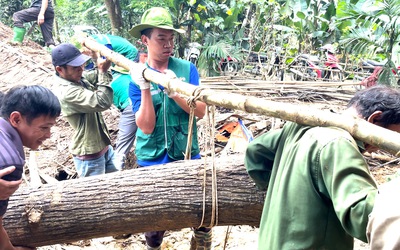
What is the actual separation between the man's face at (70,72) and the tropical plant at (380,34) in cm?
412

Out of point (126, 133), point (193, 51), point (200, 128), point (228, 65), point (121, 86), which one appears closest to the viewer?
point (121, 86)

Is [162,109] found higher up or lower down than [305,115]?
lower down

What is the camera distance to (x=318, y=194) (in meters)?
1.53

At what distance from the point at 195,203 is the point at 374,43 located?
4.70 metres

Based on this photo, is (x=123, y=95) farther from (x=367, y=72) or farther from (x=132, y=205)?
(x=367, y=72)

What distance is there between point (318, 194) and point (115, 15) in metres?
8.75

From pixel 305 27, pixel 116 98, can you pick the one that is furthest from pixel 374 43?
pixel 116 98

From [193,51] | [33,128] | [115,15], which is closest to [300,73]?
[193,51]

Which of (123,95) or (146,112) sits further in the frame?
(123,95)

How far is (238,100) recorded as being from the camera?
2.06 meters

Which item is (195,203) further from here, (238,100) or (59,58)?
(59,58)

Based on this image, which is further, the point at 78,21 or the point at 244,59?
the point at 78,21

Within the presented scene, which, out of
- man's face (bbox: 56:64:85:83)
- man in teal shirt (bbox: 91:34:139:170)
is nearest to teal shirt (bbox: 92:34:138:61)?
man in teal shirt (bbox: 91:34:139:170)

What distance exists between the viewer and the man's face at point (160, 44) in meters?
2.99
